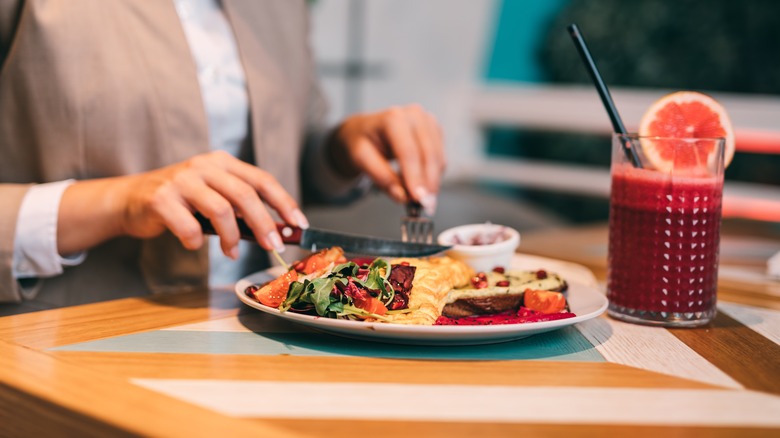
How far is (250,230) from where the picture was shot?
1121mm

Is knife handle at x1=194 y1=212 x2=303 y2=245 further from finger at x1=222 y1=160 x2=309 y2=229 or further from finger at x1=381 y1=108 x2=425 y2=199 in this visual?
finger at x1=381 y1=108 x2=425 y2=199

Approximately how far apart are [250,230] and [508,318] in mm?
378

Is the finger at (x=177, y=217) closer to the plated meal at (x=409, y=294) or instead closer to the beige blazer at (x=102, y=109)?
the plated meal at (x=409, y=294)

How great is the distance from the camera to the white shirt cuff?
3.98ft

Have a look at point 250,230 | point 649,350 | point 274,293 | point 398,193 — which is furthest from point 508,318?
point 398,193

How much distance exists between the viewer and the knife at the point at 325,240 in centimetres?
112

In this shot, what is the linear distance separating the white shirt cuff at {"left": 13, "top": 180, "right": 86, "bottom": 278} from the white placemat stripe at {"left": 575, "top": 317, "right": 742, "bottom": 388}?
2.55 ft

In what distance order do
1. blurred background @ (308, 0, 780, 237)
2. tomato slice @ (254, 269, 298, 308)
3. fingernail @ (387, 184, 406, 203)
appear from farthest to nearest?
blurred background @ (308, 0, 780, 237), fingernail @ (387, 184, 406, 203), tomato slice @ (254, 269, 298, 308)

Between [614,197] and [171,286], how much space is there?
0.81m

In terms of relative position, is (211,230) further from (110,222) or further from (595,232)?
(595,232)

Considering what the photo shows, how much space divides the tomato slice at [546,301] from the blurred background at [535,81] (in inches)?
75.2

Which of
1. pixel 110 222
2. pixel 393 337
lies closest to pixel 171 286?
pixel 110 222

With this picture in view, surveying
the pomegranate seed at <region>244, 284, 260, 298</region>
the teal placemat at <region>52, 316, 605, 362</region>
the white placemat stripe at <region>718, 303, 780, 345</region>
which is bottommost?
the white placemat stripe at <region>718, 303, 780, 345</region>

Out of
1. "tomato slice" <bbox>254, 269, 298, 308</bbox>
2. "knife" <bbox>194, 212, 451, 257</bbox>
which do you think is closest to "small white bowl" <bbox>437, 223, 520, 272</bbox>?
"knife" <bbox>194, 212, 451, 257</bbox>
